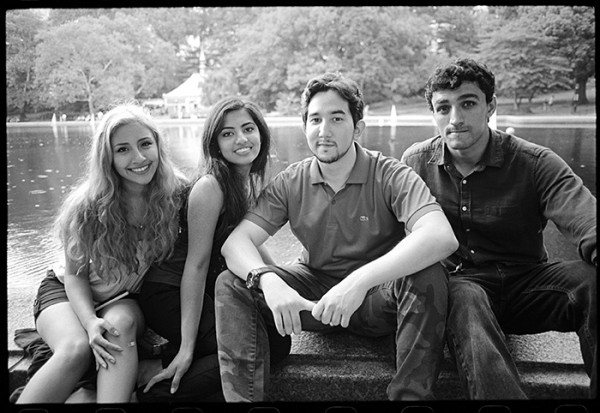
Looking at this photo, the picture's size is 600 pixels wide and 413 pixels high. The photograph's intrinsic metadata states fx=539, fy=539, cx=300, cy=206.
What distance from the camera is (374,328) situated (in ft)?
4.96

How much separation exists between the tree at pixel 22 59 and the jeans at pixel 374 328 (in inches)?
68.1

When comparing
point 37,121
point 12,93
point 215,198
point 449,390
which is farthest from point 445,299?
point 37,121

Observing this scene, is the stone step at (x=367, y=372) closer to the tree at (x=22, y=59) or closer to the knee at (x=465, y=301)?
the knee at (x=465, y=301)

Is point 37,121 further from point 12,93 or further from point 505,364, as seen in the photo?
point 505,364

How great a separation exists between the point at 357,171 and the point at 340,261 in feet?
0.87

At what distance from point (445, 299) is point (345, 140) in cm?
53

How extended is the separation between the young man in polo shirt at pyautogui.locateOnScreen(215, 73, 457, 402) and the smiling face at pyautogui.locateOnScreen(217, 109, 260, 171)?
0.42 ft

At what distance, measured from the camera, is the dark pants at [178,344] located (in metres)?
1.45

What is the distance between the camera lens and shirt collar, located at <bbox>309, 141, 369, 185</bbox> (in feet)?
5.09

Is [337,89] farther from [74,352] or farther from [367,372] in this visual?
[74,352]

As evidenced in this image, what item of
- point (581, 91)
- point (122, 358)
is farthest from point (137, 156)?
point (581, 91)

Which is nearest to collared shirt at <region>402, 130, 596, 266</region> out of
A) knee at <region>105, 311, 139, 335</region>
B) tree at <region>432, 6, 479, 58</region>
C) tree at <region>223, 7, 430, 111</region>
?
knee at <region>105, 311, 139, 335</region>

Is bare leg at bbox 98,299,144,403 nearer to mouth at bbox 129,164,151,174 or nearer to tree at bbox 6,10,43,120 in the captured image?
mouth at bbox 129,164,151,174

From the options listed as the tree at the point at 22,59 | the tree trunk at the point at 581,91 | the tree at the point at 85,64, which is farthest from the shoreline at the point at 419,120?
the tree at the point at 22,59
